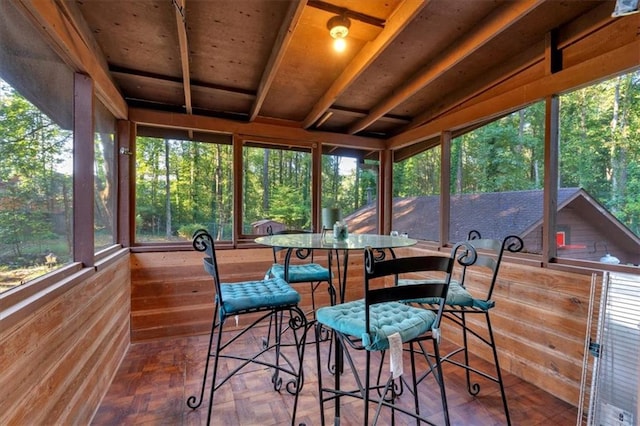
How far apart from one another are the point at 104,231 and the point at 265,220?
4.93 ft

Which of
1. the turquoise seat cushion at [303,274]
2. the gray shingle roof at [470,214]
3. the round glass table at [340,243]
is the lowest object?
the turquoise seat cushion at [303,274]

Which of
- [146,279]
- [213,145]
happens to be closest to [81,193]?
[146,279]

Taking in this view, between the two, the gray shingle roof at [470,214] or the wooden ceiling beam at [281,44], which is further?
the gray shingle roof at [470,214]

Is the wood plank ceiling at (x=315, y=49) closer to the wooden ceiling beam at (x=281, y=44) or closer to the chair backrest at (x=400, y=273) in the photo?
the wooden ceiling beam at (x=281, y=44)

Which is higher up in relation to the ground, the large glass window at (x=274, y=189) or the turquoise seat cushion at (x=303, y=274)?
the large glass window at (x=274, y=189)

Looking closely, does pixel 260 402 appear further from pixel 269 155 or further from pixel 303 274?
pixel 269 155

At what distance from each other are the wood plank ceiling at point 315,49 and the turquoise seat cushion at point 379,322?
1568 millimetres

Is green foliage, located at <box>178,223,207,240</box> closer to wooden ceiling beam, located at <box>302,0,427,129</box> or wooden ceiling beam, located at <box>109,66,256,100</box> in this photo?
wooden ceiling beam, located at <box>109,66,256,100</box>

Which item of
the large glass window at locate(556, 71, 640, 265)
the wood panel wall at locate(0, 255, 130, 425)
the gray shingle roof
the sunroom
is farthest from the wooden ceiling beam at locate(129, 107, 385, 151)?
the large glass window at locate(556, 71, 640, 265)

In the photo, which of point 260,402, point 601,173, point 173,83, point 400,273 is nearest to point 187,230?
point 173,83

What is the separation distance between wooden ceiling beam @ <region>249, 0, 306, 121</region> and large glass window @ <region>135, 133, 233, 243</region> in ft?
2.84

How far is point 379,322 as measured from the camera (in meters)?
1.29

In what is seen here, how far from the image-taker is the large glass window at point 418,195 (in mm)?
3156

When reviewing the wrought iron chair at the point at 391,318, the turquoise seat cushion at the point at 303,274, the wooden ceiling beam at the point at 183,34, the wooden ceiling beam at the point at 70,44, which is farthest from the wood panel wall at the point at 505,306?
the wooden ceiling beam at the point at 183,34
